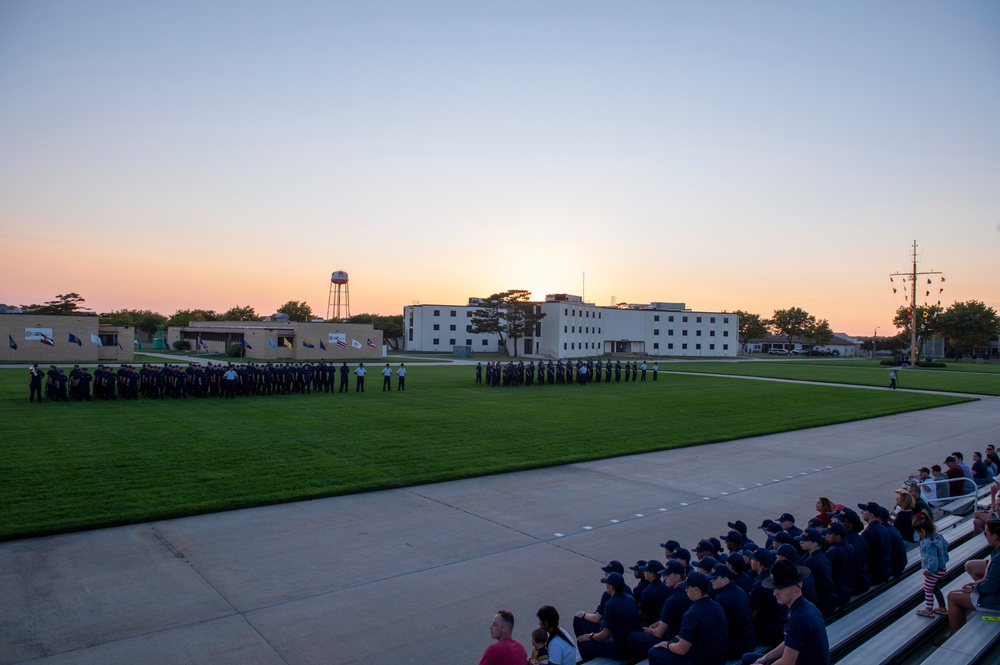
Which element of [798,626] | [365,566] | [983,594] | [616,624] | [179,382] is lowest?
[365,566]

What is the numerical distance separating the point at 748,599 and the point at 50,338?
50.4m

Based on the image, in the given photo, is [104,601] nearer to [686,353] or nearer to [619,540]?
[619,540]

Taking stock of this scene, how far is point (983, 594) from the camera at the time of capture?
591 cm

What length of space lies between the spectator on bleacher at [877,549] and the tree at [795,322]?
144273mm

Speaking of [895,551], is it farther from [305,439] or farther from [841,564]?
[305,439]

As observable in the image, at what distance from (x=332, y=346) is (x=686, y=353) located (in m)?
56.6

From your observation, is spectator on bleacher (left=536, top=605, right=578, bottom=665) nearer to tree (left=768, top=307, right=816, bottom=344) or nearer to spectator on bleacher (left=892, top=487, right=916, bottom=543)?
spectator on bleacher (left=892, top=487, right=916, bottom=543)

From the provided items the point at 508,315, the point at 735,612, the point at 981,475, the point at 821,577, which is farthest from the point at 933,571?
the point at 508,315

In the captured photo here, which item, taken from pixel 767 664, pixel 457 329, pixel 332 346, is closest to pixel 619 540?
pixel 767 664

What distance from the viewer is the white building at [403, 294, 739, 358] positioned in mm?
80188

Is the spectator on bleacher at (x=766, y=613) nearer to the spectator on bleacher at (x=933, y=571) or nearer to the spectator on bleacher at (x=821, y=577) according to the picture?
the spectator on bleacher at (x=821, y=577)

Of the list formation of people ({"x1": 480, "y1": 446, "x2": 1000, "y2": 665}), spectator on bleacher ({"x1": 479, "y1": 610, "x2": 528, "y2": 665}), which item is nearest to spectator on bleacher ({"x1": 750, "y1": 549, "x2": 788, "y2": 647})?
formation of people ({"x1": 480, "y1": 446, "x2": 1000, "y2": 665})

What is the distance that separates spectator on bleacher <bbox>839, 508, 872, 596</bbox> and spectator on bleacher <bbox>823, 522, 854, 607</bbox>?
0.27ft

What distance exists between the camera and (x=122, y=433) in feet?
54.6
